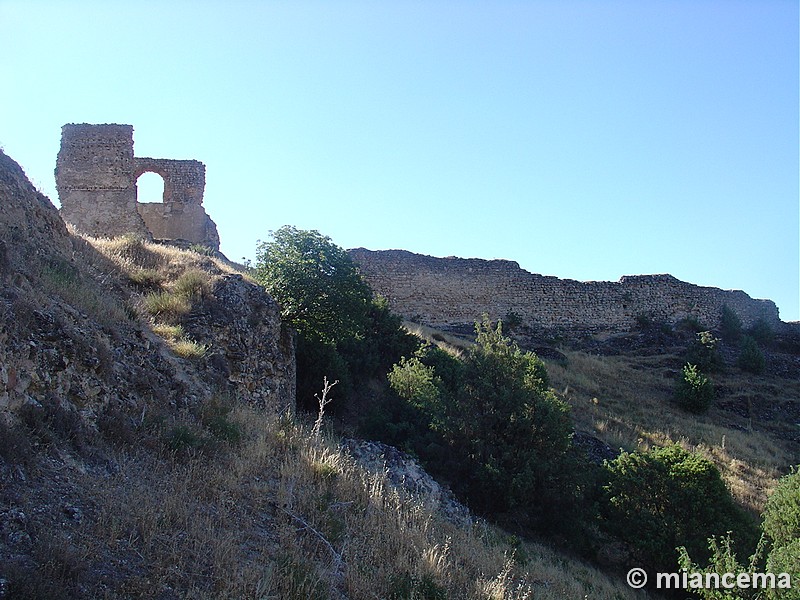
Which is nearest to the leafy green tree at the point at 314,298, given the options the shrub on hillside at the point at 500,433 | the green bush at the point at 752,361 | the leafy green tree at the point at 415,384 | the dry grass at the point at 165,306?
the leafy green tree at the point at 415,384

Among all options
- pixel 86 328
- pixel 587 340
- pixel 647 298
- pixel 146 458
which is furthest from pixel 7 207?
pixel 647 298

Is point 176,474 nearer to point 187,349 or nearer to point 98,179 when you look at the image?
point 187,349

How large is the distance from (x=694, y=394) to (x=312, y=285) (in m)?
12.2

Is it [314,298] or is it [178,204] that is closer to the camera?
[314,298]

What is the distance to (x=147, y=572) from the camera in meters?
4.36

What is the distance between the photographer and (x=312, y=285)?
1323 centimetres

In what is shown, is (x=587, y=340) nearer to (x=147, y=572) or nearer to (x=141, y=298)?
(x=141, y=298)

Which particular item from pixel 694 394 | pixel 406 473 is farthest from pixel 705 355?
pixel 406 473

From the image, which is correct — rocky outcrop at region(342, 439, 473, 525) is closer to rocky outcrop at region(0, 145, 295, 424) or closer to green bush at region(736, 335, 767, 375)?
rocky outcrop at region(0, 145, 295, 424)

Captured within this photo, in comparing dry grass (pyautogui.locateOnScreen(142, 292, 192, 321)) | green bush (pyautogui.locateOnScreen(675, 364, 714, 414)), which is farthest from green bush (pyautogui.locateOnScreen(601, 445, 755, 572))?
green bush (pyautogui.locateOnScreen(675, 364, 714, 414))

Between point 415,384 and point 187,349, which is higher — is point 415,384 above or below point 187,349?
below

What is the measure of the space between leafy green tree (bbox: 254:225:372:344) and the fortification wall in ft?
38.9

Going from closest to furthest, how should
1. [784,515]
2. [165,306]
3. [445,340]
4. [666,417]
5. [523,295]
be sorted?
[165,306], [784,515], [666,417], [445,340], [523,295]

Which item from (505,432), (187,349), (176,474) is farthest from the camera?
(505,432)
